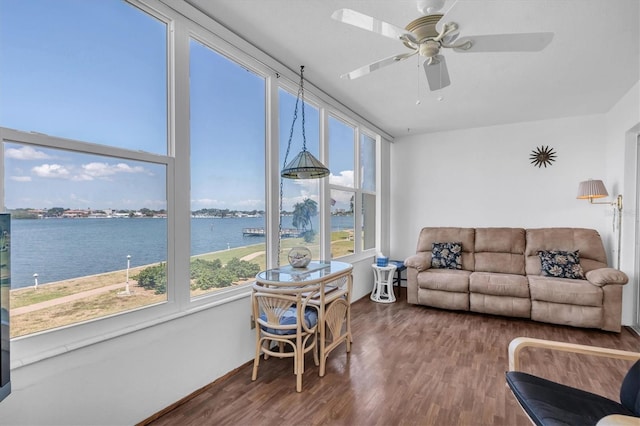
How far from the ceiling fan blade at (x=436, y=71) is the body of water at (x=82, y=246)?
6.78ft

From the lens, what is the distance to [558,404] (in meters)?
1.51

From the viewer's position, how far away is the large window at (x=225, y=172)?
8.08ft

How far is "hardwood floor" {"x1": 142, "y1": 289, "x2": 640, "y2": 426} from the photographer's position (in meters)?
2.00

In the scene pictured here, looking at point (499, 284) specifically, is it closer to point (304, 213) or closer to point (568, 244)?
point (568, 244)

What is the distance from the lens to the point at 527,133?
485cm

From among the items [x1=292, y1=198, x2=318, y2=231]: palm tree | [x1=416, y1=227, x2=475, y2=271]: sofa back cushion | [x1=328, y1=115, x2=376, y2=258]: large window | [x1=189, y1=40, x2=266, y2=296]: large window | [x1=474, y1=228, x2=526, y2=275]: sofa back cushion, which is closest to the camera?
[x1=189, y1=40, x2=266, y2=296]: large window

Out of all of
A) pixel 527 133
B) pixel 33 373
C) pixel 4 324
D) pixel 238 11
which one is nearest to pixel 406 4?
pixel 238 11

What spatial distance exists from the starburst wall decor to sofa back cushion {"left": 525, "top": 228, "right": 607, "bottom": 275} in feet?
3.48

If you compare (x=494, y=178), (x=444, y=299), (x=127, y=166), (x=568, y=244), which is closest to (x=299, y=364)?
(x=127, y=166)

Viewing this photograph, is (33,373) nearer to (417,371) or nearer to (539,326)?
(417,371)

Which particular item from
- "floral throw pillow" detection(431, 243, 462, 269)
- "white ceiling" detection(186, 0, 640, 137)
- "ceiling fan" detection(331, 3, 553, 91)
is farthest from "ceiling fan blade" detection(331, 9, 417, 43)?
"floral throw pillow" detection(431, 243, 462, 269)

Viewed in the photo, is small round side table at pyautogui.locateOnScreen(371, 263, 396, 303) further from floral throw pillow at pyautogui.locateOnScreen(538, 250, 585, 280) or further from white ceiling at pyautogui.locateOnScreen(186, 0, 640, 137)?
white ceiling at pyautogui.locateOnScreen(186, 0, 640, 137)

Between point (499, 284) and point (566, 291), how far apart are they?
67 centimetres

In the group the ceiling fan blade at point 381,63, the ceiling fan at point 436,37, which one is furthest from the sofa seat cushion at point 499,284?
the ceiling fan blade at point 381,63
